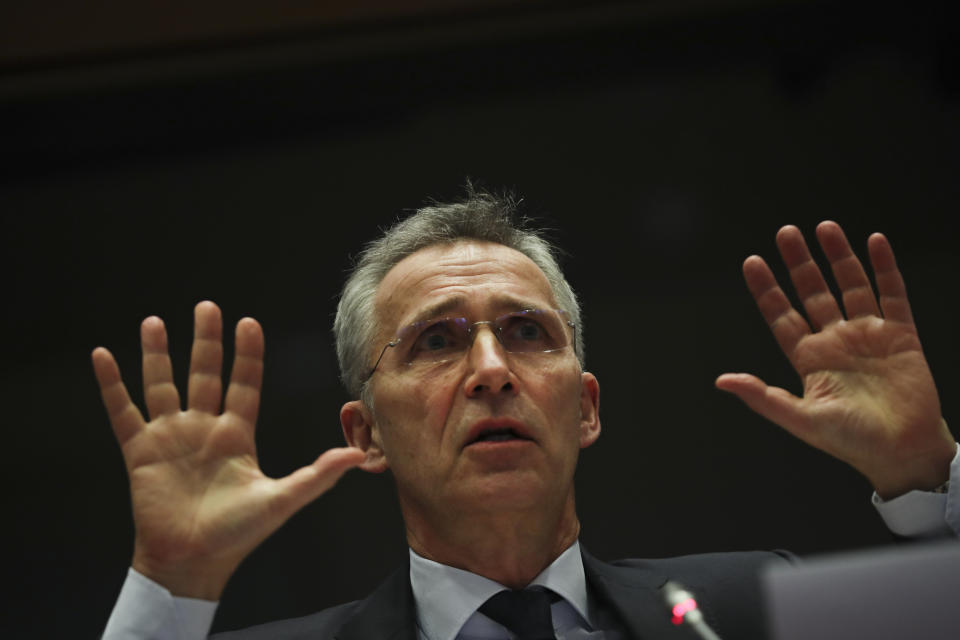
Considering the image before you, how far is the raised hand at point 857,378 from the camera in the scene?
1.56m

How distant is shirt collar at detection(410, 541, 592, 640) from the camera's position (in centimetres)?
163

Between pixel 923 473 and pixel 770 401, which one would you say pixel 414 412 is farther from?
pixel 923 473

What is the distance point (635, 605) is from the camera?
168cm

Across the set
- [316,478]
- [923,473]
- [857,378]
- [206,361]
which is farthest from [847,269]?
[206,361]

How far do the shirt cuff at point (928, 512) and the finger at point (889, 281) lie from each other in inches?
10.1

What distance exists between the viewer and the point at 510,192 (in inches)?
105

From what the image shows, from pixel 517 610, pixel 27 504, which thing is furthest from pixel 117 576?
pixel 517 610

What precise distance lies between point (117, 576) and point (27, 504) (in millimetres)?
332

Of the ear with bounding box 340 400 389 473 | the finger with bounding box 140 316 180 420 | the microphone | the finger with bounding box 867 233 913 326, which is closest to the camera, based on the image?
the microphone

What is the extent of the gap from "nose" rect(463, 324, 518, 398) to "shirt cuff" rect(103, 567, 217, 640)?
0.57m

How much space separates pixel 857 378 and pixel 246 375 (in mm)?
1041

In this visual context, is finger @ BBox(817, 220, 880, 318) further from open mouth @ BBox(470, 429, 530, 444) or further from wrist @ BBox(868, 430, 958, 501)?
open mouth @ BBox(470, 429, 530, 444)

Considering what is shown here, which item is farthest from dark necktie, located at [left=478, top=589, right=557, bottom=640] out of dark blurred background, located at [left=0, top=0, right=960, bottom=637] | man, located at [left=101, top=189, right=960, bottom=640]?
dark blurred background, located at [left=0, top=0, right=960, bottom=637]

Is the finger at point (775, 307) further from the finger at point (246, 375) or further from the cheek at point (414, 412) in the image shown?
the finger at point (246, 375)
